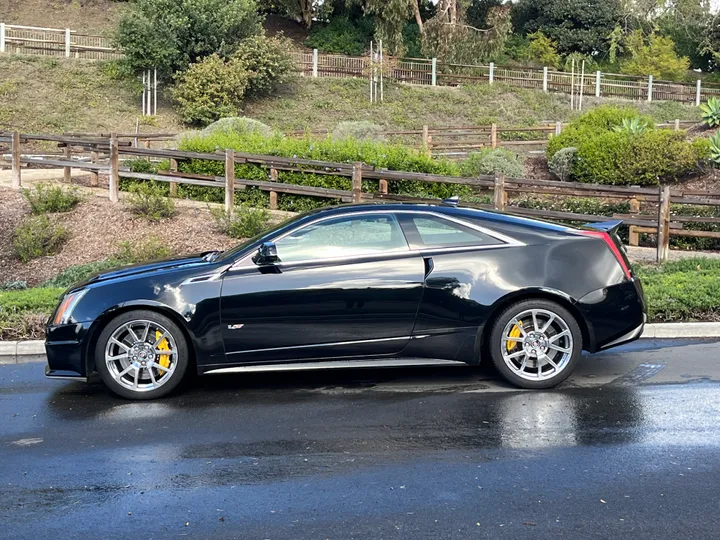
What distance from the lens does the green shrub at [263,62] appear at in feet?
128

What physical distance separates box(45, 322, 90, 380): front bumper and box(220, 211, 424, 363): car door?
1.11 metres

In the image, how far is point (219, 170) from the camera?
18469 millimetres

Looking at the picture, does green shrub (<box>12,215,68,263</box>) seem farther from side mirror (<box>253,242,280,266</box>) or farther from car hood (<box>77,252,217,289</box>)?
side mirror (<box>253,242,280,266</box>)

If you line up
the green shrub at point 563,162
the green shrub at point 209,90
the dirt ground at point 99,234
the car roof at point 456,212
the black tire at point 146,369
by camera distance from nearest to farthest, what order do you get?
the black tire at point 146,369, the car roof at point 456,212, the dirt ground at point 99,234, the green shrub at point 563,162, the green shrub at point 209,90

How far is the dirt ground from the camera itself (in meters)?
14.5

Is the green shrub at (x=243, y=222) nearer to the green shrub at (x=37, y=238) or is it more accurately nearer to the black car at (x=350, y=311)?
the green shrub at (x=37, y=238)

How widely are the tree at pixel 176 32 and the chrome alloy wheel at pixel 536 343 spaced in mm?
32723

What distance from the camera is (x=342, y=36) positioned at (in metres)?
52.0

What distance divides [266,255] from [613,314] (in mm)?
2779

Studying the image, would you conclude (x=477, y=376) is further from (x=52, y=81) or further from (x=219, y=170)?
(x=52, y=81)

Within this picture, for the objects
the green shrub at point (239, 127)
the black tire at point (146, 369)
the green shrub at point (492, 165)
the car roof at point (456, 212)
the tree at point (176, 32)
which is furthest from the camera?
the tree at point (176, 32)

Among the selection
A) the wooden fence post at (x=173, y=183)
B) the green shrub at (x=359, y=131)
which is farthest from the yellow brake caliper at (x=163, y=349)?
the green shrub at (x=359, y=131)

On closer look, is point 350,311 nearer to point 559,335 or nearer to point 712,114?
point 559,335

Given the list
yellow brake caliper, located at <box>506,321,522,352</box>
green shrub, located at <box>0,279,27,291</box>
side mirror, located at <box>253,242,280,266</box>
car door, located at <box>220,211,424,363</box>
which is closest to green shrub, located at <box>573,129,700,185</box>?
green shrub, located at <box>0,279,27,291</box>
